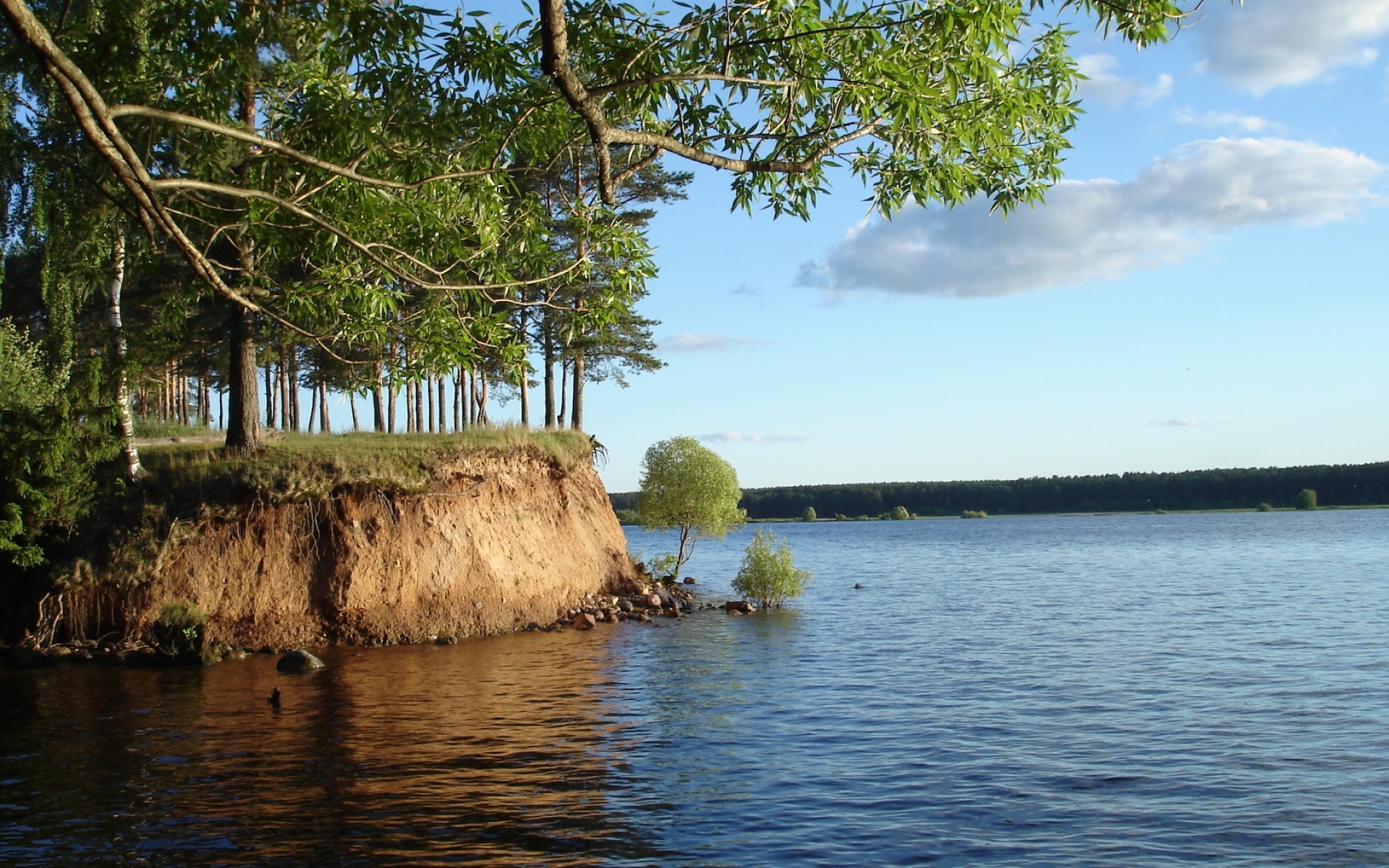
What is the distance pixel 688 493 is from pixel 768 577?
8105 mm

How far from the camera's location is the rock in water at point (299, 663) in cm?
2134

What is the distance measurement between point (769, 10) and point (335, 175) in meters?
3.60

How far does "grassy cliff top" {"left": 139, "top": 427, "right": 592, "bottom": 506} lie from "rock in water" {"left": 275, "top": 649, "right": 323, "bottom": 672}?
4.41 meters

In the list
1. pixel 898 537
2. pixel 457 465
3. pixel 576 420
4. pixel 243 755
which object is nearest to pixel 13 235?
pixel 457 465

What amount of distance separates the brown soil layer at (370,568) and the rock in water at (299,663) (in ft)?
7.97

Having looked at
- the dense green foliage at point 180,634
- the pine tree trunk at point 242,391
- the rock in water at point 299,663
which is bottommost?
the rock in water at point 299,663

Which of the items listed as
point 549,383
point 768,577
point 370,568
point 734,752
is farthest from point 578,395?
point 734,752

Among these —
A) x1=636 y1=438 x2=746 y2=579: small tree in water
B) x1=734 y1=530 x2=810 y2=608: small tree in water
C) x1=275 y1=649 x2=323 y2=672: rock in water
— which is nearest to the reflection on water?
x1=275 y1=649 x2=323 y2=672: rock in water

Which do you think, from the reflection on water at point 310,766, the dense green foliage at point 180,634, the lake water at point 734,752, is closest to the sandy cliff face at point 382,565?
the dense green foliage at point 180,634

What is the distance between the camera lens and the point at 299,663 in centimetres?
2144

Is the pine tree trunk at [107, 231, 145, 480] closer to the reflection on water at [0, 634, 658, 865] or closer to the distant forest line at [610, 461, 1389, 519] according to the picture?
the reflection on water at [0, 634, 658, 865]

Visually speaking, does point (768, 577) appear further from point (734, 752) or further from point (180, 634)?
point (734, 752)

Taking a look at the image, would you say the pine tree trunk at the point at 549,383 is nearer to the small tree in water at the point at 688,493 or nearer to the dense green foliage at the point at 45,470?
the small tree in water at the point at 688,493

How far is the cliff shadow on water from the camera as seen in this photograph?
2322cm
